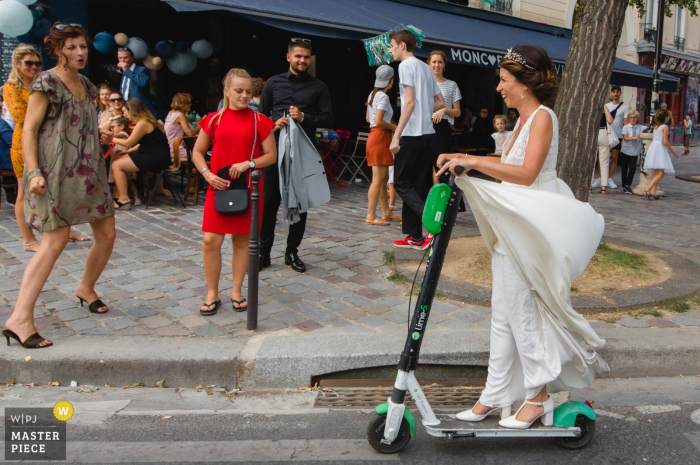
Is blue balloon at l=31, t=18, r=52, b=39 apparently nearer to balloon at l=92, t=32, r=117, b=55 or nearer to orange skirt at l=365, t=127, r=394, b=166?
balloon at l=92, t=32, r=117, b=55

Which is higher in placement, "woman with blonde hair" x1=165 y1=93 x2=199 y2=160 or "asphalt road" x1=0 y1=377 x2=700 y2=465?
"woman with blonde hair" x1=165 y1=93 x2=199 y2=160

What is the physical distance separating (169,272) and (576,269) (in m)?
→ 3.59

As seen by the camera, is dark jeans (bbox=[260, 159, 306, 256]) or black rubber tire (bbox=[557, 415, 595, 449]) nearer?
black rubber tire (bbox=[557, 415, 595, 449])

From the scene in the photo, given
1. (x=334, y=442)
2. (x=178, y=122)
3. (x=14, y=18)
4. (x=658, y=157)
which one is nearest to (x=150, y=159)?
(x=178, y=122)

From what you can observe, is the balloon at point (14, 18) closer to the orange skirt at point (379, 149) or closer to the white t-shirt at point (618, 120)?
the orange skirt at point (379, 149)

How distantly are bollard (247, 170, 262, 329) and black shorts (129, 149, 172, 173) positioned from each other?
14.6ft

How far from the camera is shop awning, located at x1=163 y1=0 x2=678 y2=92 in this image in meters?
8.75

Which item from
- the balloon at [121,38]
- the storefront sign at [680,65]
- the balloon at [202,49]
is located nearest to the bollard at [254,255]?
the balloon at [121,38]

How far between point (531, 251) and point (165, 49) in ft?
32.4

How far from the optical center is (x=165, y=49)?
11023 millimetres

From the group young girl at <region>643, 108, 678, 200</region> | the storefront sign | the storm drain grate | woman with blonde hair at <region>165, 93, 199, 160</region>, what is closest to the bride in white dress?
the storm drain grate

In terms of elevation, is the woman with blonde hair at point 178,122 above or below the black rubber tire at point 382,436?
above

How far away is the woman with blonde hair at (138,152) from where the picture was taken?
796 cm

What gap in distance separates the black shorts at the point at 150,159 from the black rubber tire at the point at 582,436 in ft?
21.4
